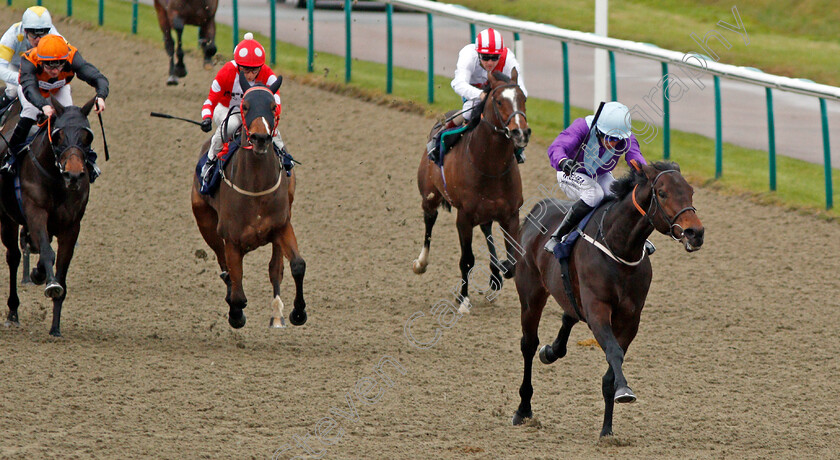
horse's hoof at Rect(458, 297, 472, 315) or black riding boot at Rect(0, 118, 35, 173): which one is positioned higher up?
black riding boot at Rect(0, 118, 35, 173)

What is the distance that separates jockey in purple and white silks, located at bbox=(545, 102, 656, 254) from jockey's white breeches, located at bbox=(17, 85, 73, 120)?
3813 millimetres

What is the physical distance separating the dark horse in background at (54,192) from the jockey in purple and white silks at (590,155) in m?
3.24

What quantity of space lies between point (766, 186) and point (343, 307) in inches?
210

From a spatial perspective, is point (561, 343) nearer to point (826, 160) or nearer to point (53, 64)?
point (53, 64)

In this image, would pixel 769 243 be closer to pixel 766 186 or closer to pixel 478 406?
pixel 766 186

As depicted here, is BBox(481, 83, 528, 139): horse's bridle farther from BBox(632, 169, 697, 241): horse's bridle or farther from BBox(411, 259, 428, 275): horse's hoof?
BBox(632, 169, 697, 241): horse's bridle

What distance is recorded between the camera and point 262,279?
35.4ft

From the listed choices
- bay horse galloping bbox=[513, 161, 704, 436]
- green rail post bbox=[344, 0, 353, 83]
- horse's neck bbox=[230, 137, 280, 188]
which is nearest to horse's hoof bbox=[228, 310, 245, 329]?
horse's neck bbox=[230, 137, 280, 188]

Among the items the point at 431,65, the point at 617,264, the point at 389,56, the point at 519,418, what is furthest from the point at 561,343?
the point at 389,56

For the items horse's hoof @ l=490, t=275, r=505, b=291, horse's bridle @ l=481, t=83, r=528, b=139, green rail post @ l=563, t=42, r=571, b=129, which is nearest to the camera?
horse's bridle @ l=481, t=83, r=528, b=139

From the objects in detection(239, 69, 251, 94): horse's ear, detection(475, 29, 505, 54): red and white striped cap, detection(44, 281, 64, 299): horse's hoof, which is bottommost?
detection(44, 281, 64, 299): horse's hoof

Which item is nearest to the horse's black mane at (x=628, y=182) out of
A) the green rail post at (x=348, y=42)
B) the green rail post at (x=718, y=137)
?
the green rail post at (x=718, y=137)

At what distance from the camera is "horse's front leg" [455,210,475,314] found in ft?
32.0

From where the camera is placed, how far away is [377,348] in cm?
883
